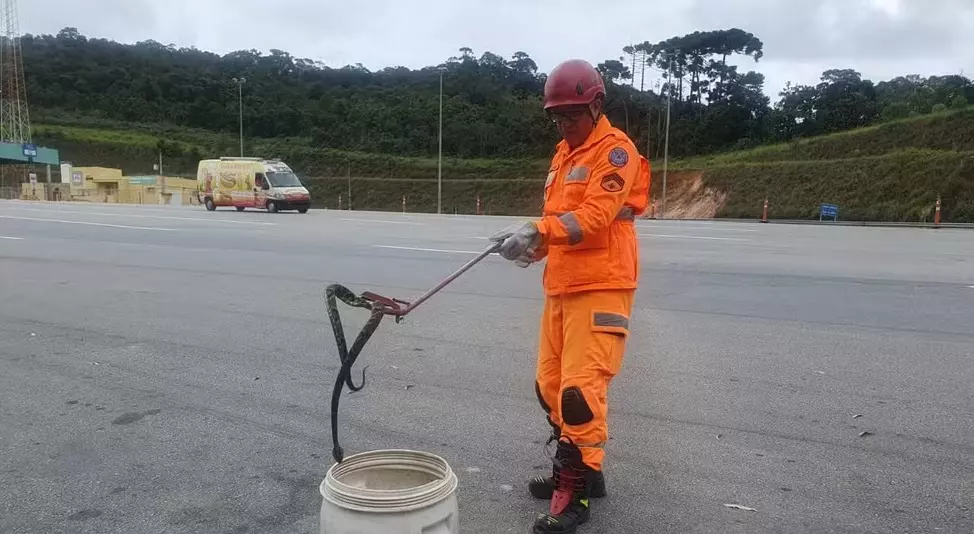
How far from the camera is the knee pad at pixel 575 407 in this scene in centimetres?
297

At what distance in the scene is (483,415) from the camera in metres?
4.35

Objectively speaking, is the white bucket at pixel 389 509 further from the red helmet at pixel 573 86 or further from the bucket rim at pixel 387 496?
the red helmet at pixel 573 86

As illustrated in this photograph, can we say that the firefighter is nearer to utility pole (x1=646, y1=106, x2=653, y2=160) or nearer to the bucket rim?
the bucket rim

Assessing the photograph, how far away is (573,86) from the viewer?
10.1 feet

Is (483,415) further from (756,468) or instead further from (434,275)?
(434,275)

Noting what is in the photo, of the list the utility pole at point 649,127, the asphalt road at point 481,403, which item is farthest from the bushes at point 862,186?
the asphalt road at point 481,403

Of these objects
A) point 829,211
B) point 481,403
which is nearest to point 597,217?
point 481,403

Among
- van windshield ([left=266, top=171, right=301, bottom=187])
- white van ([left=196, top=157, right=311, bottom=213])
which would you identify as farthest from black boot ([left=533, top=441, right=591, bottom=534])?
van windshield ([left=266, top=171, right=301, bottom=187])

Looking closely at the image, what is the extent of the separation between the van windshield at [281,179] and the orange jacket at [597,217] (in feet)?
91.0

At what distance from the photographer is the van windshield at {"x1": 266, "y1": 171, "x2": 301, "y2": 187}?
2953cm

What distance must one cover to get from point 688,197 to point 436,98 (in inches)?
1682

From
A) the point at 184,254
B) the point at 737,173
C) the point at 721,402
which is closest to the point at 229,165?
the point at 184,254

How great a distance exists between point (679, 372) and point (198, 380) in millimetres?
3181

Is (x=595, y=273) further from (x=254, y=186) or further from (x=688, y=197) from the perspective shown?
(x=688, y=197)
